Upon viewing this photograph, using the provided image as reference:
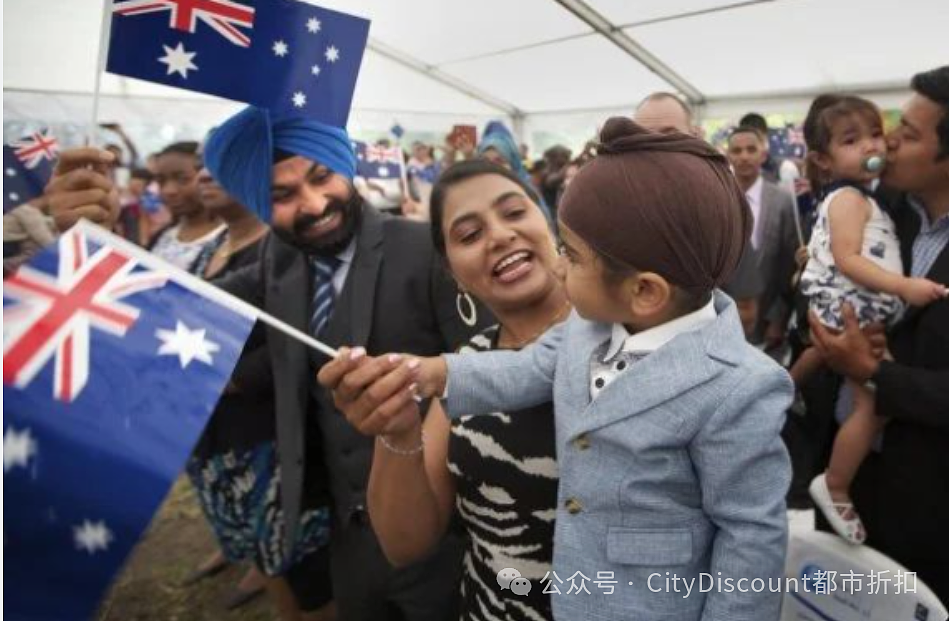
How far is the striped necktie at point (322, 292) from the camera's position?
1.93 metres

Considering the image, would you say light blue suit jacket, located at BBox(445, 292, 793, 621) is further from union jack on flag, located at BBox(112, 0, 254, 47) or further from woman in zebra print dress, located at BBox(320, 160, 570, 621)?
union jack on flag, located at BBox(112, 0, 254, 47)

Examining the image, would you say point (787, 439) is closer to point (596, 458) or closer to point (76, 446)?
point (596, 458)

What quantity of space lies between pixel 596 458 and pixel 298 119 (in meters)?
1.40

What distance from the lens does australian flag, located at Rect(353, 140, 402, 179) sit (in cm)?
443

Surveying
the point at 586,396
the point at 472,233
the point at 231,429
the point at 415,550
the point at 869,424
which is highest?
the point at 472,233

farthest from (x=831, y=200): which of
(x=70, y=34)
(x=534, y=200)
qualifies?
(x=70, y=34)

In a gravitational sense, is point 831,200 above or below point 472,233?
above

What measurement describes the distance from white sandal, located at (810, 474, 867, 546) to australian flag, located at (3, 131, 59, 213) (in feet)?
9.19

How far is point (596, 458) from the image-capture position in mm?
1096

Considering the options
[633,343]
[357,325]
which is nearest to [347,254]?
[357,325]

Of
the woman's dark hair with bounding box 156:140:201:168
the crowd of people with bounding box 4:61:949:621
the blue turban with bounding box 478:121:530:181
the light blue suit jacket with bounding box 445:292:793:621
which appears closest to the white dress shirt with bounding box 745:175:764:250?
the crowd of people with bounding box 4:61:949:621

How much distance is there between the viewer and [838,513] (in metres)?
1.94

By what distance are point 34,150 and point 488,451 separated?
6.03 feet

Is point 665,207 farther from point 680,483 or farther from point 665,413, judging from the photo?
point 680,483
